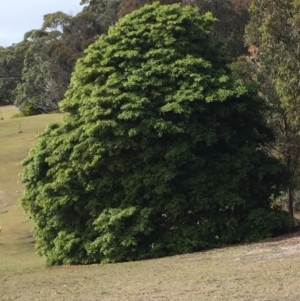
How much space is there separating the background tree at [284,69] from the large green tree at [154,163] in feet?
5.19

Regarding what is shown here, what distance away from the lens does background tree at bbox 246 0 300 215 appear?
21.2 meters

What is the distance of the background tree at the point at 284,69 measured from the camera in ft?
69.5

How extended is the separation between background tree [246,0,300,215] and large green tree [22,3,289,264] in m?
1.58

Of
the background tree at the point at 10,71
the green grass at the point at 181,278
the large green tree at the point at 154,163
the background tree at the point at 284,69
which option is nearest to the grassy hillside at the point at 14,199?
the green grass at the point at 181,278

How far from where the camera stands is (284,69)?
70.0ft

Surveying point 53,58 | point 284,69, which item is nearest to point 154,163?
point 284,69

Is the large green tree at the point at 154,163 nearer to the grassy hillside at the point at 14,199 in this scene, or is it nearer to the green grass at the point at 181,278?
the green grass at the point at 181,278

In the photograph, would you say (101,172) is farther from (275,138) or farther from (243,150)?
(275,138)

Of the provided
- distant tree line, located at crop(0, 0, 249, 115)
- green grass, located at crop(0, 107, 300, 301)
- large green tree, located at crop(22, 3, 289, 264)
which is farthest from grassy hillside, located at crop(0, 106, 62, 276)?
distant tree line, located at crop(0, 0, 249, 115)

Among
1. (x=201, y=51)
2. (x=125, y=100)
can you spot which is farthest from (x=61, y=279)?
(x=201, y=51)

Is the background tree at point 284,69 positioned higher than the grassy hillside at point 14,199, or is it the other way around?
the background tree at point 284,69

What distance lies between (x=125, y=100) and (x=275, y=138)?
5390 millimetres

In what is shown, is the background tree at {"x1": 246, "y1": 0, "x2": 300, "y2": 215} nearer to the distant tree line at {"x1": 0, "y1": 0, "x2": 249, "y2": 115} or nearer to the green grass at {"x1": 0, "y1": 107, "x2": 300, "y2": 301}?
the green grass at {"x1": 0, "y1": 107, "x2": 300, "y2": 301}

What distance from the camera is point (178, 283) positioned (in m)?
12.5
